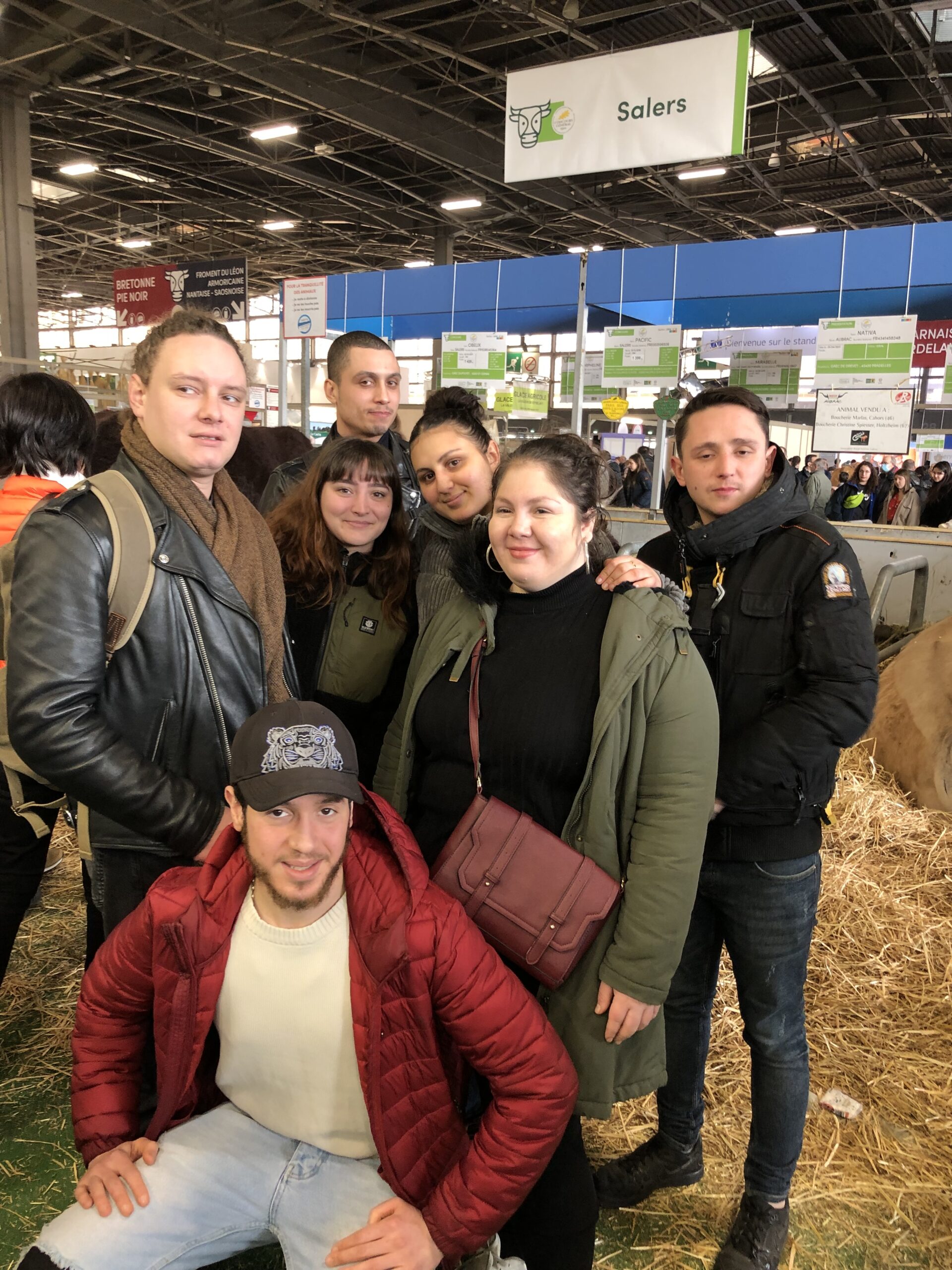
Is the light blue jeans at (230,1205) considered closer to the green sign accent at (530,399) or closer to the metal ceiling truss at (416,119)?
the metal ceiling truss at (416,119)

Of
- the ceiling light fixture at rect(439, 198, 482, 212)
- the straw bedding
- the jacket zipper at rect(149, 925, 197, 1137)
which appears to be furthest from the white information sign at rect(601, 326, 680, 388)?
the ceiling light fixture at rect(439, 198, 482, 212)

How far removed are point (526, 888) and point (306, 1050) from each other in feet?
1.54

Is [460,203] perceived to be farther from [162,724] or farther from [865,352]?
[162,724]

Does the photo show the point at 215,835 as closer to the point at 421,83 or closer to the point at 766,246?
the point at 766,246

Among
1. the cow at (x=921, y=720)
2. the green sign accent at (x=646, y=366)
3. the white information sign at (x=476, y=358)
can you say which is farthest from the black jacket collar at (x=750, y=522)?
the white information sign at (x=476, y=358)

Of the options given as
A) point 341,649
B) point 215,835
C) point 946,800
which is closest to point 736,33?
point 946,800

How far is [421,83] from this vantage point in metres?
12.6

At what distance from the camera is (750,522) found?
1.90 m

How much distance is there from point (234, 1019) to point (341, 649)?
94 centimetres

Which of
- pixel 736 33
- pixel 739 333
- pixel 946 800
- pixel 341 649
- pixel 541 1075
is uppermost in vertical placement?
pixel 736 33

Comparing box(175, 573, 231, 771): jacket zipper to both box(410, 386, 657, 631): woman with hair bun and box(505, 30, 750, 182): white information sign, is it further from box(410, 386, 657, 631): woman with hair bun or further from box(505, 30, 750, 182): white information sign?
box(505, 30, 750, 182): white information sign

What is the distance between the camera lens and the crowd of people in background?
1559 millimetres

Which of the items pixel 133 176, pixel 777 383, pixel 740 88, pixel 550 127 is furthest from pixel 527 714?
pixel 133 176

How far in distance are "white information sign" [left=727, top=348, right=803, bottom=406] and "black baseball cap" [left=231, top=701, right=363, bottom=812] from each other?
34.0 ft
